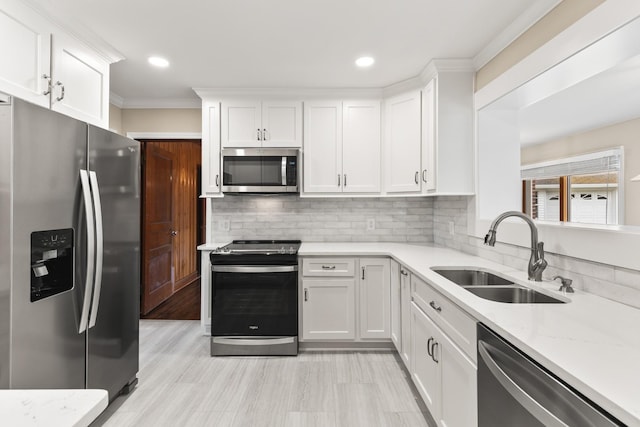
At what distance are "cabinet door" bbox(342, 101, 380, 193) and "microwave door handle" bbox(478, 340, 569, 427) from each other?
7.03ft

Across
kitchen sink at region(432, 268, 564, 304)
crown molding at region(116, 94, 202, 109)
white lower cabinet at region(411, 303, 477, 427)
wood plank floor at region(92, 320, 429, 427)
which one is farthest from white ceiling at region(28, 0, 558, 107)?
wood plank floor at region(92, 320, 429, 427)

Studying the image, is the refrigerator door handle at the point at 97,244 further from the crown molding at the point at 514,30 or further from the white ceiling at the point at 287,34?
the crown molding at the point at 514,30

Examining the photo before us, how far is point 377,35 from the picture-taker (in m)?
2.29

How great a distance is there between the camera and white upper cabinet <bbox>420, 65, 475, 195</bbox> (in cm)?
273

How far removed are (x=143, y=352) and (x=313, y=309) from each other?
5.08ft

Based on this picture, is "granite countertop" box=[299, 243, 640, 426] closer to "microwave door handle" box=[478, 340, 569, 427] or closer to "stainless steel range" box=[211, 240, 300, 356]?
"microwave door handle" box=[478, 340, 569, 427]

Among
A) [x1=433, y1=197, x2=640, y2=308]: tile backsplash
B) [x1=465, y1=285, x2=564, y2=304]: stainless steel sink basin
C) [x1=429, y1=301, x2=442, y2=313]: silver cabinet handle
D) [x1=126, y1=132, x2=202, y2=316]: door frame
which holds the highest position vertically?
[x1=126, y1=132, x2=202, y2=316]: door frame

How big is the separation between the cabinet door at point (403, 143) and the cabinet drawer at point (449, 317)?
119 cm

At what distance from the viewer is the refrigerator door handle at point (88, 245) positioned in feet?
5.83

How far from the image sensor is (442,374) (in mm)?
1705

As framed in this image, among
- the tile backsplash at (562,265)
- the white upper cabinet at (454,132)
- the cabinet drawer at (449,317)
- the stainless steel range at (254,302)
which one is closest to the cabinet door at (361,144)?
the white upper cabinet at (454,132)

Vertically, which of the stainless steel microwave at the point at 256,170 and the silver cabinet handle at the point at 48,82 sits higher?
the silver cabinet handle at the point at 48,82

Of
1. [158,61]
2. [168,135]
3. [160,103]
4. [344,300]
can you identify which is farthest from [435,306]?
[160,103]

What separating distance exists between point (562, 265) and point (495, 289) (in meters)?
0.36
